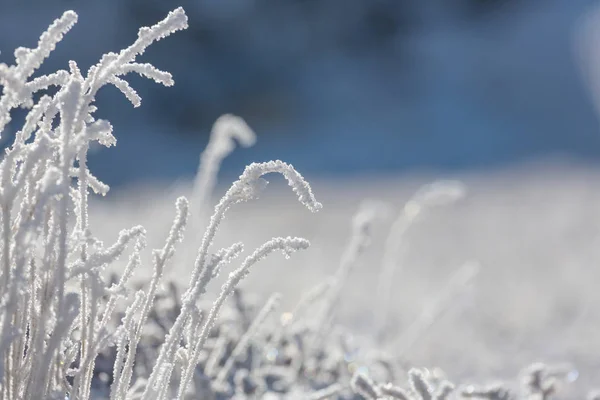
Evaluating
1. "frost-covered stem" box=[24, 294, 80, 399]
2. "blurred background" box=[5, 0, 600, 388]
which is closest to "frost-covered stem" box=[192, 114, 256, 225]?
"frost-covered stem" box=[24, 294, 80, 399]

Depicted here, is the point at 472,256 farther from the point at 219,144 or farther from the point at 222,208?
the point at 222,208

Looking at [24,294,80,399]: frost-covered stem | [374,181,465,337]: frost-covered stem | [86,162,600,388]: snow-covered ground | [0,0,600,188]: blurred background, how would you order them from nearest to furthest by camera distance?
[24,294,80,399]: frost-covered stem → [374,181,465,337]: frost-covered stem → [86,162,600,388]: snow-covered ground → [0,0,600,188]: blurred background

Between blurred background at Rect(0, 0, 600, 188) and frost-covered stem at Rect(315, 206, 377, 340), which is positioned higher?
blurred background at Rect(0, 0, 600, 188)

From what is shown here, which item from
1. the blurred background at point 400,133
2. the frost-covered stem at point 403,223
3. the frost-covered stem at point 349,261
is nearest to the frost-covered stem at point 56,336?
the frost-covered stem at point 349,261

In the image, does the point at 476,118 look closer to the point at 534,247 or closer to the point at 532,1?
the point at 532,1

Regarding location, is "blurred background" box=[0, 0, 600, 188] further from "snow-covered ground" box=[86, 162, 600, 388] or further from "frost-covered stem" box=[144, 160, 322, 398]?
"frost-covered stem" box=[144, 160, 322, 398]

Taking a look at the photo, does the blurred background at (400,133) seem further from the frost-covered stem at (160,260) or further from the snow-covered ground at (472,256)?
the frost-covered stem at (160,260)

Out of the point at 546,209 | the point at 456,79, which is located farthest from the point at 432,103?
the point at 546,209
